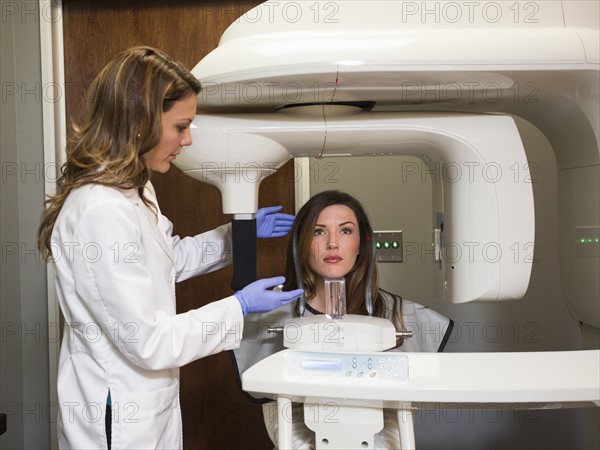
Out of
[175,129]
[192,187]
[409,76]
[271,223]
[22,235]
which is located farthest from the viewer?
[192,187]

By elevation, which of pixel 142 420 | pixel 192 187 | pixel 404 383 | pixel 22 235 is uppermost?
pixel 192 187

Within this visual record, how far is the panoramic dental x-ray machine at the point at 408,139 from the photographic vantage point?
1143mm

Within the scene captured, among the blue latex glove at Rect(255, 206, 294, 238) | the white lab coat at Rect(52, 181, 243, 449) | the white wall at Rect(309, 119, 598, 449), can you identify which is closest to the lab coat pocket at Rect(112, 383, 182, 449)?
the white lab coat at Rect(52, 181, 243, 449)

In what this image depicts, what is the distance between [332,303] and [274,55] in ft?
1.80

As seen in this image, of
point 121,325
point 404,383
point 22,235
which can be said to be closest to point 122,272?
point 121,325

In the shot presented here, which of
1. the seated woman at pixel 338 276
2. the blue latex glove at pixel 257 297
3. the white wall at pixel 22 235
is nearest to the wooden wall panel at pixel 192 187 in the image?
the white wall at pixel 22 235

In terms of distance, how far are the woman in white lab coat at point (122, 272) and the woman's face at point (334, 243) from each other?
1.28 ft

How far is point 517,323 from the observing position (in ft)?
7.61

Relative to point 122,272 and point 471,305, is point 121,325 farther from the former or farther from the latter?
point 471,305

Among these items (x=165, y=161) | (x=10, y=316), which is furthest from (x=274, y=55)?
(x=10, y=316)

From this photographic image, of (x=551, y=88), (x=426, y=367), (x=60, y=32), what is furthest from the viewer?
(x=60, y=32)

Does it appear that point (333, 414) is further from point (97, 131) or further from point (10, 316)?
point (10, 316)

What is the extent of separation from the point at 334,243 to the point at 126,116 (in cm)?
67

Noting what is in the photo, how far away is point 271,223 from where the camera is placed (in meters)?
1.75
